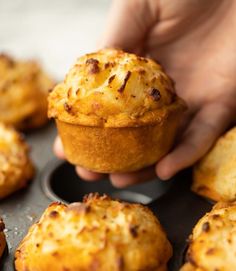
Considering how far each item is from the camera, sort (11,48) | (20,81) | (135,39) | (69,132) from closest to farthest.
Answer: (69,132)
(135,39)
(20,81)
(11,48)

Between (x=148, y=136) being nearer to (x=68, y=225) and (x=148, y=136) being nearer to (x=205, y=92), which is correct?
(x=68, y=225)

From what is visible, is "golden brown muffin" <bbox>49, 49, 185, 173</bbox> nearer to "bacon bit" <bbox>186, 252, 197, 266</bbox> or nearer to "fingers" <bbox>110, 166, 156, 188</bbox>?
"fingers" <bbox>110, 166, 156, 188</bbox>

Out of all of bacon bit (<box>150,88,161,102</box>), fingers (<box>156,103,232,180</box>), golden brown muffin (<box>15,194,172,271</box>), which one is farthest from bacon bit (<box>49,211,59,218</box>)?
fingers (<box>156,103,232,180</box>)

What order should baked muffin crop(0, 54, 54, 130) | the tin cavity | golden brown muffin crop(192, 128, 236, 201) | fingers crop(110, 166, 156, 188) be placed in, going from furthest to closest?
→ baked muffin crop(0, 54, 54, 130) < the tin cavity < fingers crop(110, 166, 156, 188) < golden brown muffin crop(192, 128, 236, 201)

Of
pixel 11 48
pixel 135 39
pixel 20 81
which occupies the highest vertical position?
pixel 135 39

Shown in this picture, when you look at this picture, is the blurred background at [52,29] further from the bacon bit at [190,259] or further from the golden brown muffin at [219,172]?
the bacon bit at [190,259]

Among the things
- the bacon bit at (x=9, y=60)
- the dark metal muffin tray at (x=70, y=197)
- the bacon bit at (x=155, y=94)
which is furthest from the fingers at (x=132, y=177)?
the bacon bit at (x=9, y=60)

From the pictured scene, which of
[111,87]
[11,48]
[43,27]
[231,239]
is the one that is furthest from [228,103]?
[43,27]
